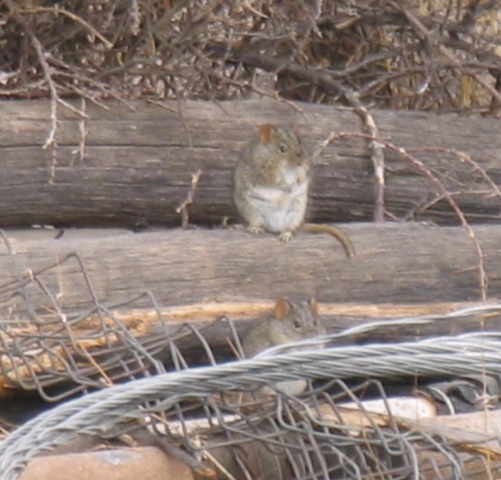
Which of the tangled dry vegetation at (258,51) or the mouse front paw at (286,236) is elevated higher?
the tangled dry vegetation at (258,51)

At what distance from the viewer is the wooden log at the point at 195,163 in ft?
20.8

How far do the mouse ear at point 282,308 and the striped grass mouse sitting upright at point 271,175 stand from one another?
1.06m

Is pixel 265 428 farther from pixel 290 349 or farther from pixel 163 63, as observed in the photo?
pixel 163 63

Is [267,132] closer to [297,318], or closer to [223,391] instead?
[297,318]

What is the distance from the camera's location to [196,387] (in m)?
3.54

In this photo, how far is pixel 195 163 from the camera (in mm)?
6598

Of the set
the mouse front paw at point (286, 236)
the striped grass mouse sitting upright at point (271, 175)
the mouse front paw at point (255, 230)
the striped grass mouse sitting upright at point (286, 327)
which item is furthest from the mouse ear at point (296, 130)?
the striped grass mouse sitting upright at point (286, 327)

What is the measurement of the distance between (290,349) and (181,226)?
285cm

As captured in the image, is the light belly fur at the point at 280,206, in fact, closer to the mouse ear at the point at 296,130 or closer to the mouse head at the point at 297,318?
the mouse ear at the point at 296,130

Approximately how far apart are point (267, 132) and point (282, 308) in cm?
138

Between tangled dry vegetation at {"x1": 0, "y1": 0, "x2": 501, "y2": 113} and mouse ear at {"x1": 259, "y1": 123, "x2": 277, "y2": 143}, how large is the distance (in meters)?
0.28

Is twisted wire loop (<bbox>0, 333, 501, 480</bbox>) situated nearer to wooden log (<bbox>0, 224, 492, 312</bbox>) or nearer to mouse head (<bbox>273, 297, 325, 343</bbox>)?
mouse head (<bbox>273, 297, 325, 343</bbox>)

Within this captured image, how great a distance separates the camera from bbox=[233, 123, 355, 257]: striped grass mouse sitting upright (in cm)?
659

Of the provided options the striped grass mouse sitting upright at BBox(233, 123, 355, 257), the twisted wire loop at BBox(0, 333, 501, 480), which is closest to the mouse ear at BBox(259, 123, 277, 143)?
the striped grass mouse sitting upright at BBox(233, 123, 355, 257)
